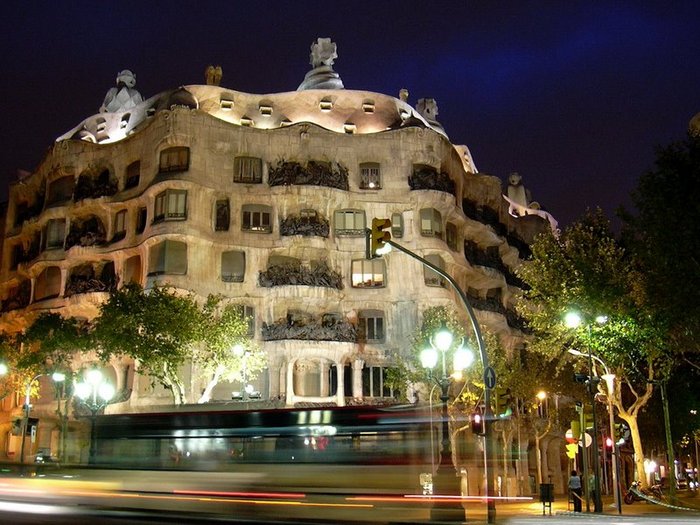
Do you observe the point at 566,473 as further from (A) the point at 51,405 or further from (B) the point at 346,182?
(A) the point at 51,405

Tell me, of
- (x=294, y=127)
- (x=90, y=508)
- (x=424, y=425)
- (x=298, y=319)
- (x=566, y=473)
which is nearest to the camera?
(x=424, y=425)

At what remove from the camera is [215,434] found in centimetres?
1503

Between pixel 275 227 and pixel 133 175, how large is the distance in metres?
10.3

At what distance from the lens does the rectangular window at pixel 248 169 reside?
51.9 meters

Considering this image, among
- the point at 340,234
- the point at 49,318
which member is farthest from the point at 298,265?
the point at 49,318

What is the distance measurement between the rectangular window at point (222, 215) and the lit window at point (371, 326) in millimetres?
9989

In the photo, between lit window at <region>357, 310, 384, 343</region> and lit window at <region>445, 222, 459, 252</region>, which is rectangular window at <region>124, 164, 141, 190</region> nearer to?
lit window at <region>357, 310, 384, 343</region>

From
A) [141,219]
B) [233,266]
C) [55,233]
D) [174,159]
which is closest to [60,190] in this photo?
[55,233]

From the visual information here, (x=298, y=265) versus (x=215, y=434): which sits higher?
(x=298, y=265)

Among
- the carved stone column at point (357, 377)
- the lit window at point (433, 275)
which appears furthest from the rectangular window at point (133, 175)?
the lit window at point (433, 275)

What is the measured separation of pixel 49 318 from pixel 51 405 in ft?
26.0

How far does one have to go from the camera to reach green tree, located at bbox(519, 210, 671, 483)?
35.1 metres

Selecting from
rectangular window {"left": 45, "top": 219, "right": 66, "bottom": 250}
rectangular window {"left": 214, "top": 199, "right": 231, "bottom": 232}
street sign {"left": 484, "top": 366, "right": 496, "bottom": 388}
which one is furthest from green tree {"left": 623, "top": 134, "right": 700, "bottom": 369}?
rectangular window {"left": 45, "top": 219, "right": 66, "bottom": 250}

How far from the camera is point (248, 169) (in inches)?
2058
